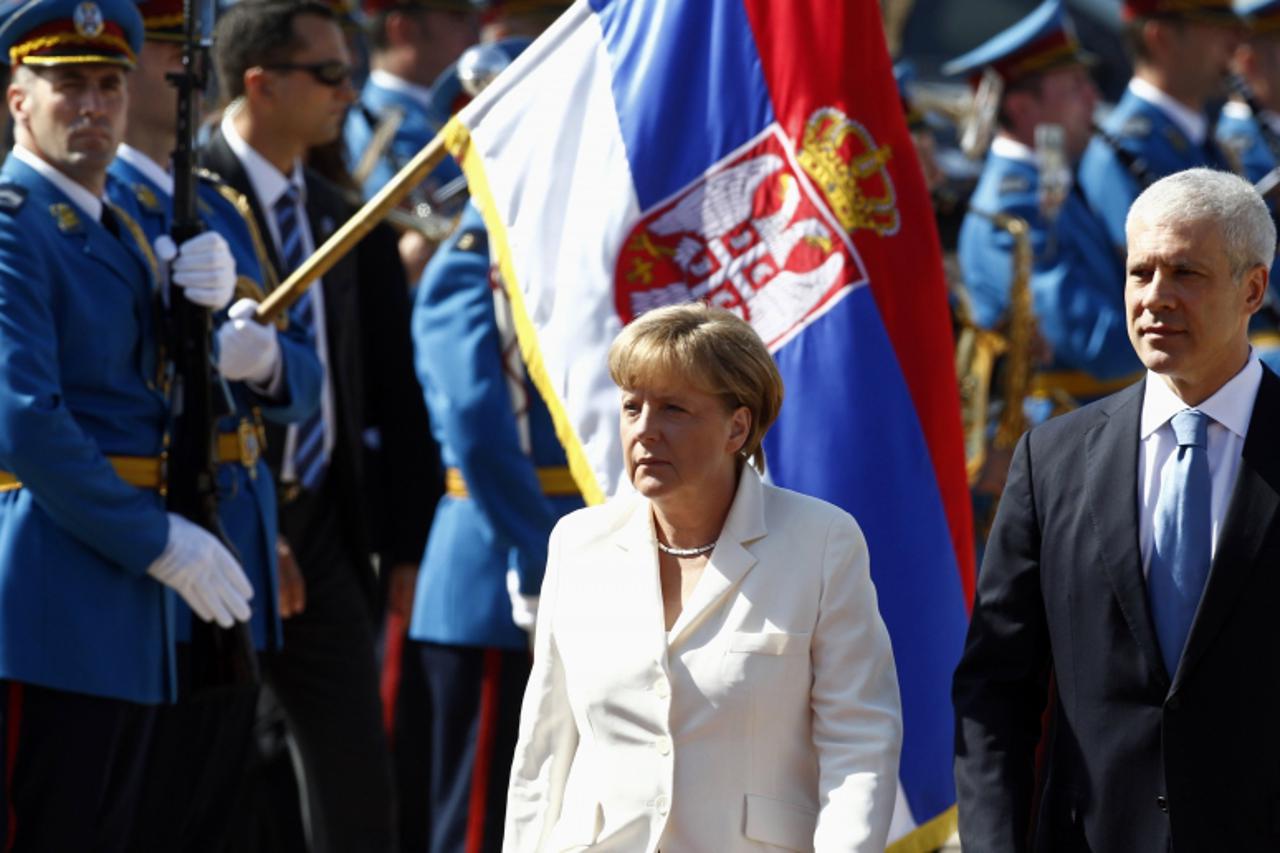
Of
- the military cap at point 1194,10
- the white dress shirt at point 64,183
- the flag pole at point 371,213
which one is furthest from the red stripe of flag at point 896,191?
the military cap at point 1194,10

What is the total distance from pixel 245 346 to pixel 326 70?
127 cm

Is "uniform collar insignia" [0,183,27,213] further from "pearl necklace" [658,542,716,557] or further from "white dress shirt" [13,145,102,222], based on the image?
"pearl necklace" [658,542,716,557]

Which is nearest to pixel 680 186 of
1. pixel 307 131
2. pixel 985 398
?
pixel 307 131

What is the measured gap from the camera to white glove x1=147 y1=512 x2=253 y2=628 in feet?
17.4

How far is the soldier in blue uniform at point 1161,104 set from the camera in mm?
9219

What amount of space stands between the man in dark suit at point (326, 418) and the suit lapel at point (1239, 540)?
9.87 feet

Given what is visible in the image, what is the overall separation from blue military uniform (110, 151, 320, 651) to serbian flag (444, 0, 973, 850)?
2.37ft

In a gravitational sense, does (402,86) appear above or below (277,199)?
above

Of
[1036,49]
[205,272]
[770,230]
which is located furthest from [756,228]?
[1036,49]

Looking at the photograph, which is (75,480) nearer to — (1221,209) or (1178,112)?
(1221,209)

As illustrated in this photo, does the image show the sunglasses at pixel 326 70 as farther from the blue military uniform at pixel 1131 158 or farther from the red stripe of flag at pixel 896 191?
the blue military uniform at pixel 1131 158

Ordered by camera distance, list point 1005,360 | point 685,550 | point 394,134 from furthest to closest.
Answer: point 1005,360, point 394,134, point 685,550

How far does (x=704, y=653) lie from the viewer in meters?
3.98

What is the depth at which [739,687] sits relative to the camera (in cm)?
395
